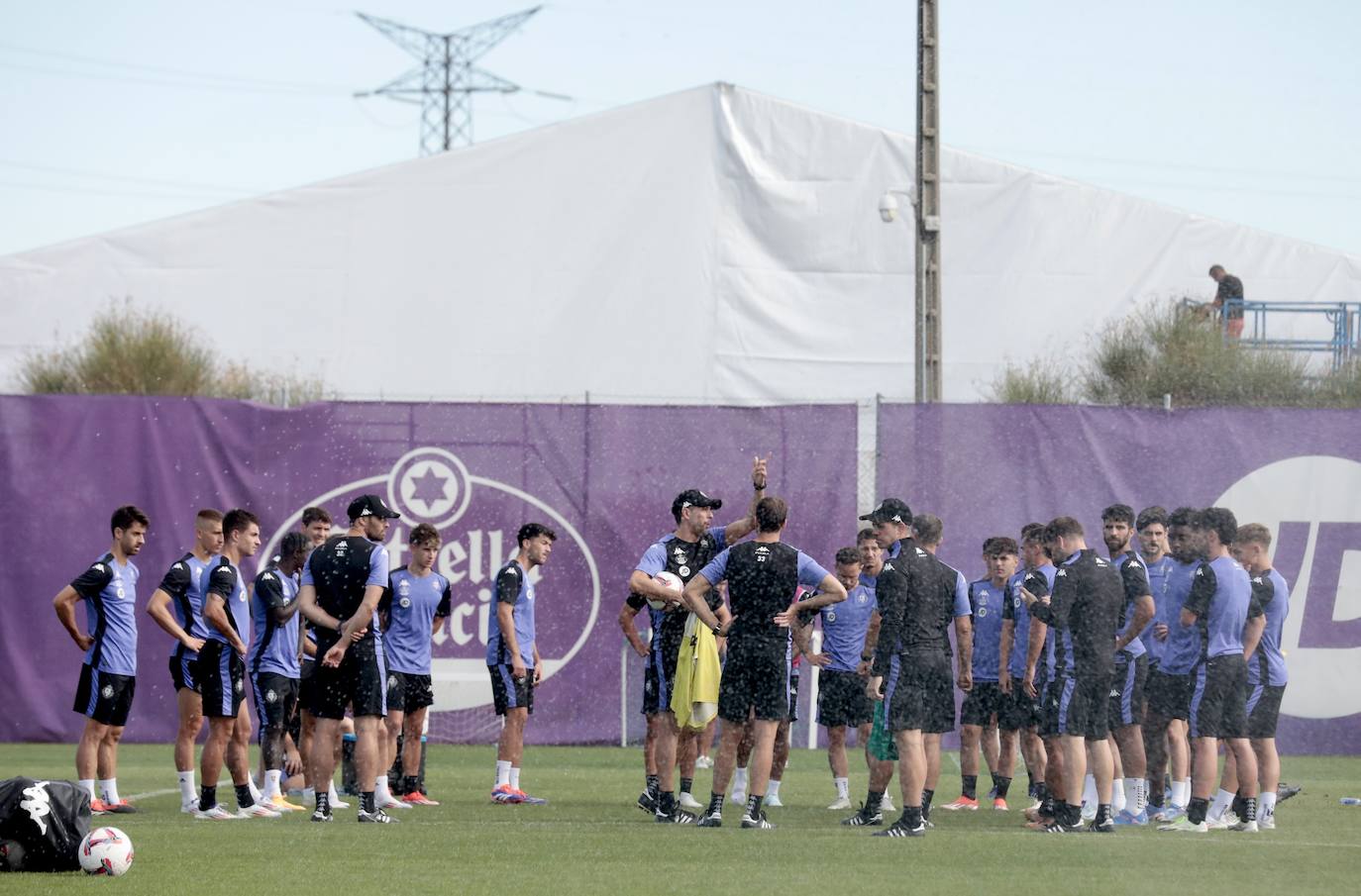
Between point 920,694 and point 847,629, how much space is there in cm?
225

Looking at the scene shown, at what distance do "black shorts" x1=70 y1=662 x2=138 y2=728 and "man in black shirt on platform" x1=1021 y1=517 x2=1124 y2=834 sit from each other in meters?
6.19

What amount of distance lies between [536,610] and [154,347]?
1675cm

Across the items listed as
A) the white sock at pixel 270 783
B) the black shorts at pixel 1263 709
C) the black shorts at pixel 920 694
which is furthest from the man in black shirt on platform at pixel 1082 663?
the white sock at pixel 270 783

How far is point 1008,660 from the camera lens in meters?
12.7

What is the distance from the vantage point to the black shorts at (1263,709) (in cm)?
1173

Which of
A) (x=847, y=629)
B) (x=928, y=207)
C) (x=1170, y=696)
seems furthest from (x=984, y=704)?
(x=928, y=207)

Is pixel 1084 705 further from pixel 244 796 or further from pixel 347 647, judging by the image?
pixel 244 796

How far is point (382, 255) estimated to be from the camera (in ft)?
117

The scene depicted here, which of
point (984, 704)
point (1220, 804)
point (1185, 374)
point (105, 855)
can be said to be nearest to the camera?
point (105, 855)

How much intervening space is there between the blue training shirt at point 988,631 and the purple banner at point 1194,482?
384cm

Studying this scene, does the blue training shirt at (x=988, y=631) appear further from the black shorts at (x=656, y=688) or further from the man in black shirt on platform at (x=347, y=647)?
the man in black shirt on platform at (x=347, y=647)

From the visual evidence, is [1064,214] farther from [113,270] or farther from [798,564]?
[798,564]

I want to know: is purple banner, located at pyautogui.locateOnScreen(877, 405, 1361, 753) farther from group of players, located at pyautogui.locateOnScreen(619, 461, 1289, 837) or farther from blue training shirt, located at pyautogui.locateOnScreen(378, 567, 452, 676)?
blue training shirt, located at pyautogui.locateOnScreen(378, 567, 452, 676)

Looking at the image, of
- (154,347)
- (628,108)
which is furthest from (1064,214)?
(154,347)
